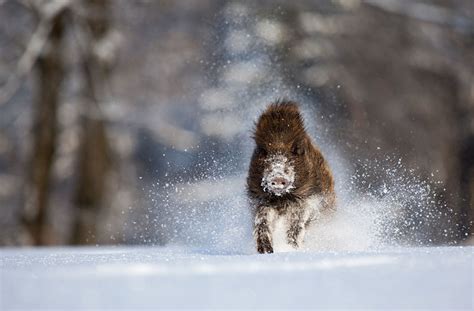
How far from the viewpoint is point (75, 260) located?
586 cm

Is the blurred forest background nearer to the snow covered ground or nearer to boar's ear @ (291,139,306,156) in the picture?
boar's ear @ (291,139,306,156)

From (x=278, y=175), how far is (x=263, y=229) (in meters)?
0.48

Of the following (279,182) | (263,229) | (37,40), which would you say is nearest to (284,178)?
(279,182)

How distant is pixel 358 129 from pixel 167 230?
403cm

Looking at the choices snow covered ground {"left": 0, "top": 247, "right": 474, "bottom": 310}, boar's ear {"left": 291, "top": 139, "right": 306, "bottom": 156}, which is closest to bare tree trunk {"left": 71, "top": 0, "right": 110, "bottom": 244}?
boar's ear {"left": 291, "top": 139, "right": 306, "bottom": 156}

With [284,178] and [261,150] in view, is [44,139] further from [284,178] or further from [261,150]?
[284,178]

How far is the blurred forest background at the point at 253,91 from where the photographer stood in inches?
578

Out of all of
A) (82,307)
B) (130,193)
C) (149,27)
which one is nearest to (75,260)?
(82,307)

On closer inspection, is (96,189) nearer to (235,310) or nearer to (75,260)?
(75,260)

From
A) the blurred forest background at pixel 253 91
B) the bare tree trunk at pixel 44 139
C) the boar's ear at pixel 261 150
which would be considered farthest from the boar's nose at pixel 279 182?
the bare tree trunk at pixel 44 139

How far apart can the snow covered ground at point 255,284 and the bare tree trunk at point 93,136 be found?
9738mm

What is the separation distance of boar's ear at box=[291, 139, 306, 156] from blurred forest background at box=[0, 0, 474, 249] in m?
5.49

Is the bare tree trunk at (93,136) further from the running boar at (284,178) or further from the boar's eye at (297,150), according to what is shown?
the boar's eye at (297,150)

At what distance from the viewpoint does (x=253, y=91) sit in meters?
16.4
